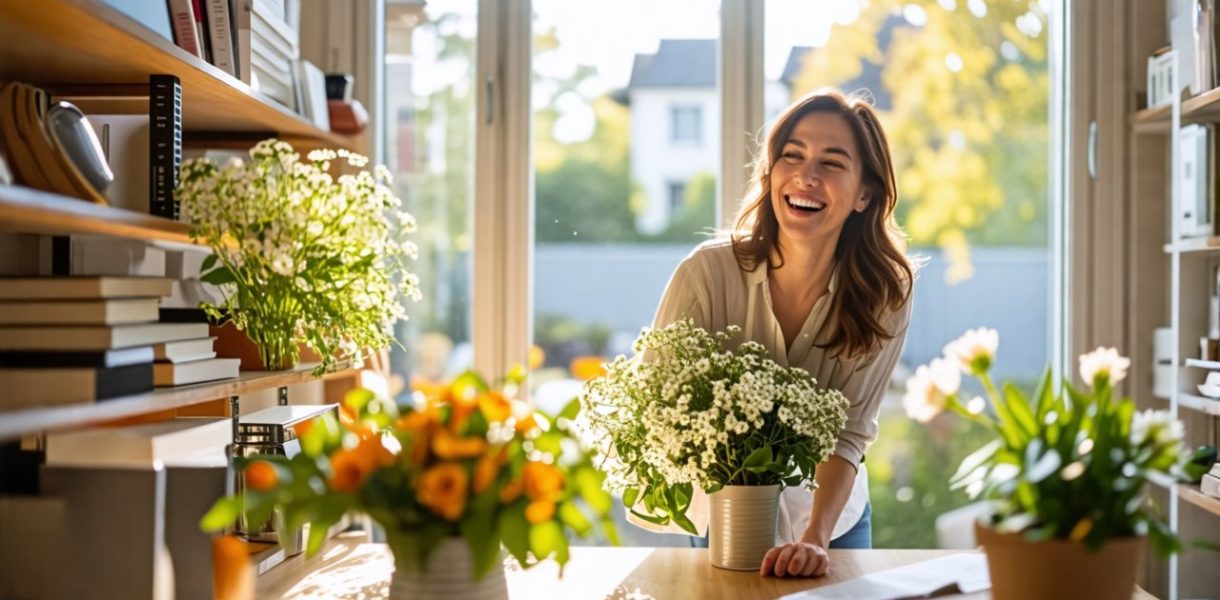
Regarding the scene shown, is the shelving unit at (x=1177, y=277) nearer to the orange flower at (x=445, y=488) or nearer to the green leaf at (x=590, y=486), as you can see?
the green leaf at (x=590, y=486)

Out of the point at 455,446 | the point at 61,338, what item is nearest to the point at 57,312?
the point at 61,338

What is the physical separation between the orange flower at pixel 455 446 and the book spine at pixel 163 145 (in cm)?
74

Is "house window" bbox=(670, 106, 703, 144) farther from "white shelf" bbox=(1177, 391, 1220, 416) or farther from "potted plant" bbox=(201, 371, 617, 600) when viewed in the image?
"potted plant" bbox=(201, 371, 617, 600)

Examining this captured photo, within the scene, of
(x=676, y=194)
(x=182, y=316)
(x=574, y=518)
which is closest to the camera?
(x=574, y=518)

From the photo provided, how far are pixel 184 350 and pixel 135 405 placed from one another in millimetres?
232

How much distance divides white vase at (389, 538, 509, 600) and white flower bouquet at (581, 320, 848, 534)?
0.43 meters

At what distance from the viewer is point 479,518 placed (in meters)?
1.22

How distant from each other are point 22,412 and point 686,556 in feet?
3.47

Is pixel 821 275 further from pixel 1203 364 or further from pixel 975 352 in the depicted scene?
pixel 1203 364

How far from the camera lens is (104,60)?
1576mm

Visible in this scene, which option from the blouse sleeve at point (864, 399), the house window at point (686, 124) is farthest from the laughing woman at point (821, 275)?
the house window at point (686, 124)

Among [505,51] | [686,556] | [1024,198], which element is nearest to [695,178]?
[1024,198]

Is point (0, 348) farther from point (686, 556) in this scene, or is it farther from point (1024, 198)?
point (1024, 198)

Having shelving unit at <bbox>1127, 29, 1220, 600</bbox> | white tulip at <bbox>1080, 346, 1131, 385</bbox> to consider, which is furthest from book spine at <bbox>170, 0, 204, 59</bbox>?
shelving unit at <bbox>1127, 29, 1220, 600</bbox>
